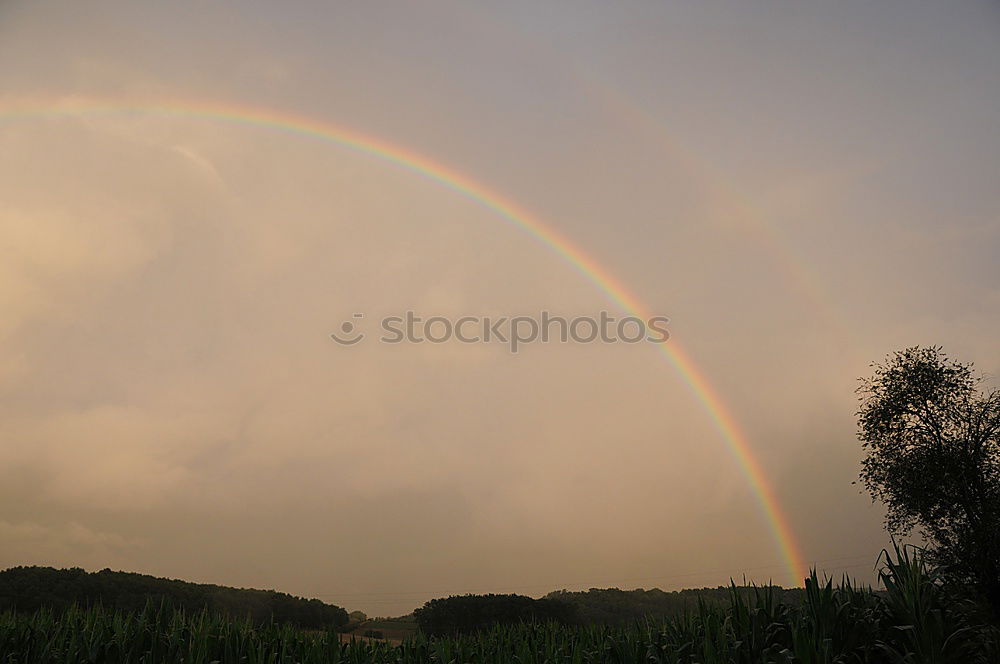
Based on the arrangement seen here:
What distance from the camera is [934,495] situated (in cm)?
4044

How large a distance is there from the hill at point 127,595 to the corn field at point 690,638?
3391 centimetres

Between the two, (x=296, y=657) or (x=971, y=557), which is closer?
(x=296, y=657)

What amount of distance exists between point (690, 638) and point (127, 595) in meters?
52.4

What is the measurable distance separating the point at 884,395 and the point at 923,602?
35945 mm

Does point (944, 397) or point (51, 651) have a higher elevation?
point (944, 397)

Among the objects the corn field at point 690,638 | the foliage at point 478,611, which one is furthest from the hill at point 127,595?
the corn field at point 690,638

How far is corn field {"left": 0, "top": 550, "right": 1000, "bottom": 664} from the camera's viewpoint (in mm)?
11758

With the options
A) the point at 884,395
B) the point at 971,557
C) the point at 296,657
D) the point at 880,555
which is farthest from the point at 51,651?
the point at 884,395

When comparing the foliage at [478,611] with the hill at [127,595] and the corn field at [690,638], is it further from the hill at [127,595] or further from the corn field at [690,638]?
the corn field at [690,638]

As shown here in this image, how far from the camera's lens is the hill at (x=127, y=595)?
50094 millimetres

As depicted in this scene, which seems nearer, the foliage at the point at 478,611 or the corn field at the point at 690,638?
the corn field at the point at 690,638

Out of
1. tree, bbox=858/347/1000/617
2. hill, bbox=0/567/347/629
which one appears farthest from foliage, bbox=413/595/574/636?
tree, bbox=858/347/1000/617

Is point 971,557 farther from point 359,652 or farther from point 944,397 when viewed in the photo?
point 359,652

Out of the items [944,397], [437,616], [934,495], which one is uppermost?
[944,397]
